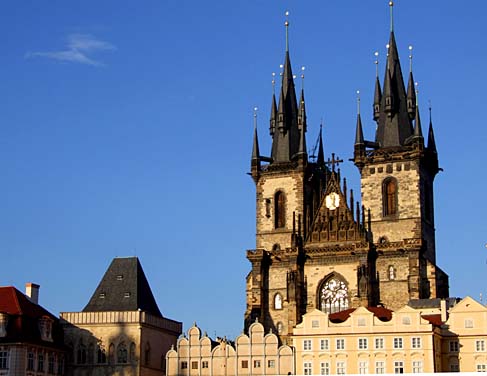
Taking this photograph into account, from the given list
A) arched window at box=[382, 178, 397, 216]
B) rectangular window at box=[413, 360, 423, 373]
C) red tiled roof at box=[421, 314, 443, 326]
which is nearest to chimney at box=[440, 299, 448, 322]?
red tiled roof at box=[421, 314, 443, 326]

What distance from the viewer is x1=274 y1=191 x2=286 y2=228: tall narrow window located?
92312 mm

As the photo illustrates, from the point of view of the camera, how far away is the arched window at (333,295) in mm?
86375

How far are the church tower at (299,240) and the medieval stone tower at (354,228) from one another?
0.28 ft

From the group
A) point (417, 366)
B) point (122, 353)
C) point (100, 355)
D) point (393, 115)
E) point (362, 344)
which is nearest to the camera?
point (417, 366)

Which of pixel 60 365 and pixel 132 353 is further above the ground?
pixel 132 353

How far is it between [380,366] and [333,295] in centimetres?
1543

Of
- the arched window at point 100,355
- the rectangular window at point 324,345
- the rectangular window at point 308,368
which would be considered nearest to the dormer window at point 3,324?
the arched window at point 100,355

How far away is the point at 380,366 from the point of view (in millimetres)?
72125

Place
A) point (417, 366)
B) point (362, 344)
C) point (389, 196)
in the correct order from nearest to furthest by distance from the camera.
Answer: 1. point (417, 366)
2. point (362, 344)
3. point (389, 196)

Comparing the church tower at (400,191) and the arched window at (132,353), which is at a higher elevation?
the church tower at (400,191)

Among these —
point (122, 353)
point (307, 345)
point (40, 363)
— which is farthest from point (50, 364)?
point (307, 345)

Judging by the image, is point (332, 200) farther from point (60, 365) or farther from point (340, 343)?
point (60, 365)

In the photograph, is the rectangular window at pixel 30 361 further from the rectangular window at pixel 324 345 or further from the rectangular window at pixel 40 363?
the rectangular window at pixel 324 345

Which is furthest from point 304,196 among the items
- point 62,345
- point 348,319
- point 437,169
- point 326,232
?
point 62,345
